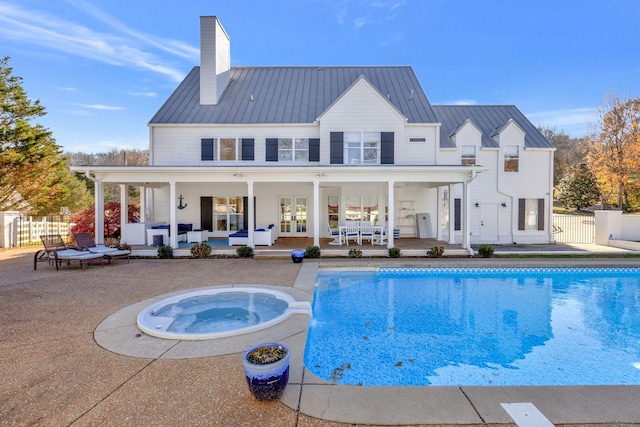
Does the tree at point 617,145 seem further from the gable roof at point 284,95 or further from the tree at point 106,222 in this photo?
the tree at point 106,222

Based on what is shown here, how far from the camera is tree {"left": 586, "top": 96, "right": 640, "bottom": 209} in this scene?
2294 centimetres

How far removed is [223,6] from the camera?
17.0 meters

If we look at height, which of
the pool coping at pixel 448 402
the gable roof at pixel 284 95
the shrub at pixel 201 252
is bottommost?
the pool coping at pixel 448 402

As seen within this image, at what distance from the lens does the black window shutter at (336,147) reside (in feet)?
48.3

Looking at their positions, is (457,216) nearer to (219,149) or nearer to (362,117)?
(362,117)

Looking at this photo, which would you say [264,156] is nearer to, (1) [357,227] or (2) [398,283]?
(1) [357,227]

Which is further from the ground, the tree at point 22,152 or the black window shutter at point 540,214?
the tree at point 22,152

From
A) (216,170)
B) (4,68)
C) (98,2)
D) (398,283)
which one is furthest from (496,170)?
(4,68)

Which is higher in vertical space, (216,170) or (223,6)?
(223,6)

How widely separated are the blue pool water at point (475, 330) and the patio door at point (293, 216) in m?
6.72

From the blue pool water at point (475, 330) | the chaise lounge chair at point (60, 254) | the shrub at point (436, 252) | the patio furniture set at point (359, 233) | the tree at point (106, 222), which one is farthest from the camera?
the tree at point (106, 222)

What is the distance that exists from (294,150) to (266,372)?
13182mm

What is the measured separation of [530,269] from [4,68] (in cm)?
2811

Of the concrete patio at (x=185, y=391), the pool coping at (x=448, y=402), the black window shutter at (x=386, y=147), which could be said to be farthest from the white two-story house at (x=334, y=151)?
the pool coping at (x=448, y=402)
